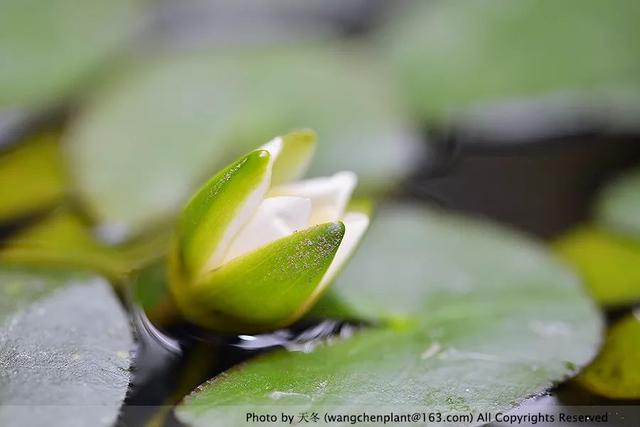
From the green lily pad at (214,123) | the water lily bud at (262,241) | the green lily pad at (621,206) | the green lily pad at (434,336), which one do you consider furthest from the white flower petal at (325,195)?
the green lily pad at (621,206)

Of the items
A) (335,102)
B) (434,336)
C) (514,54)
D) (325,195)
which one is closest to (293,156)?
(325,195)

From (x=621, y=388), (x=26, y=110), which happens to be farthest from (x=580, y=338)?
(x=26, y=110)

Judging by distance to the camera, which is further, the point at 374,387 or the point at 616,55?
the point at 616,55

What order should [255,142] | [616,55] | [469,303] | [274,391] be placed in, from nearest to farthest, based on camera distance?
[274,391] < [469,303] < [255,142] < [616,55]

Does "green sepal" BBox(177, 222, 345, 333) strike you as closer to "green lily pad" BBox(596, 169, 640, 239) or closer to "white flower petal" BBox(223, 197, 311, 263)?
"white flower petal" BBox(223, 197, 311, 263)

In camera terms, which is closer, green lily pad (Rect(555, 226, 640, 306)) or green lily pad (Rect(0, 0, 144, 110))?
green lily pad (Rect(555, 226, 640, 306))

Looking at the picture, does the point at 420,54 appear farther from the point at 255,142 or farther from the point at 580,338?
the point at 580,338

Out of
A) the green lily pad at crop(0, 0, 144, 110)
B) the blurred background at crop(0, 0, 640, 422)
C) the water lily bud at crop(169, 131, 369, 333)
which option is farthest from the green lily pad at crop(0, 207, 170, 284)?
the green lily pad at crop(0, 0, 144, 110)
